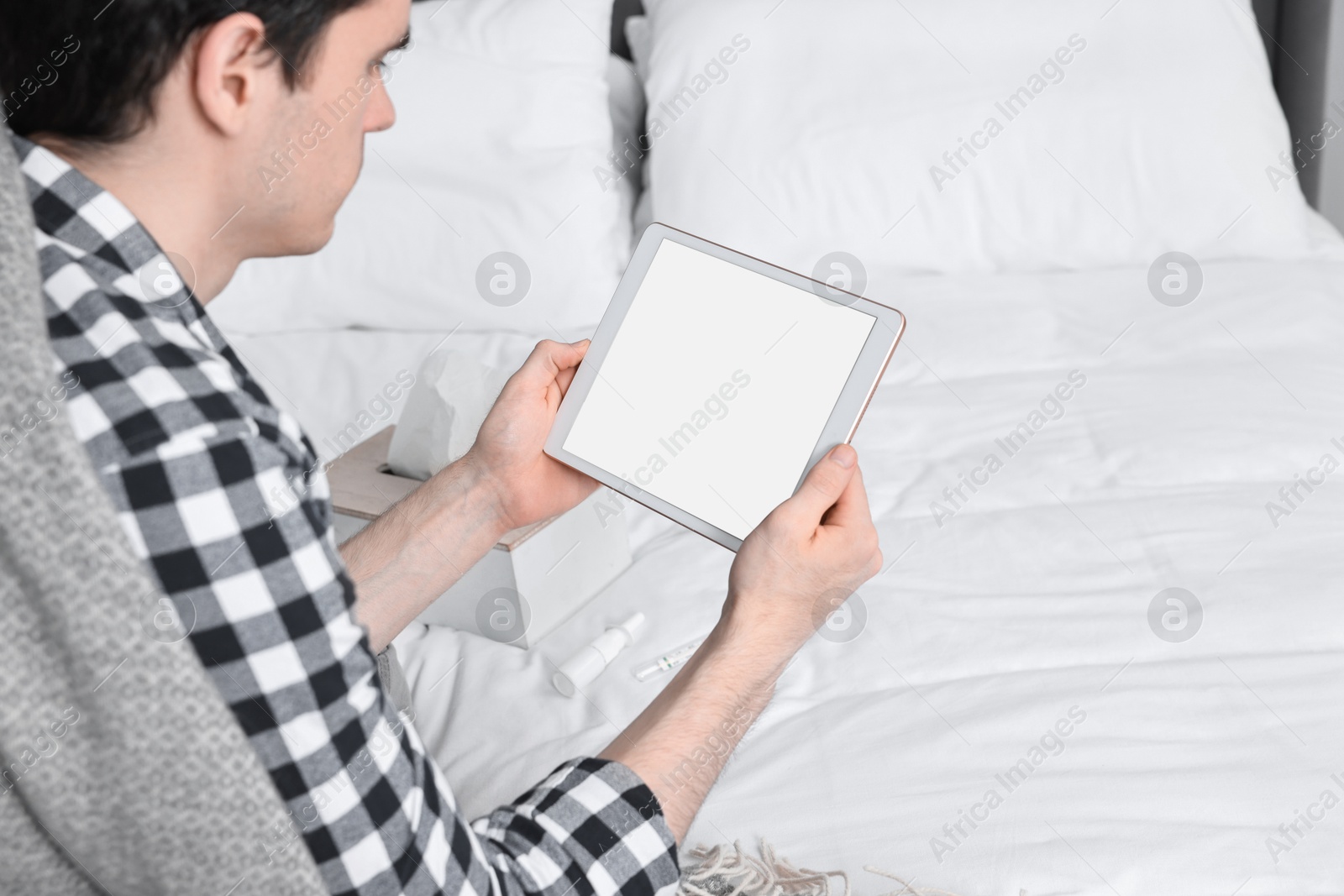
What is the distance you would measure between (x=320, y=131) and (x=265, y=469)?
239 mm

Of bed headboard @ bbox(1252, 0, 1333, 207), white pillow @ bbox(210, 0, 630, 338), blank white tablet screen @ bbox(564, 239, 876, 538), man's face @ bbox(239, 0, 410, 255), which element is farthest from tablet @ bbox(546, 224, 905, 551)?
bed headboard @ bbox(1252, 0, 1333, 207)

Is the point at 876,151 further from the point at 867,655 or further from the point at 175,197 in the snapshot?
the point at 175,197

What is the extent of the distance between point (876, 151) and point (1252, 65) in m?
0.59

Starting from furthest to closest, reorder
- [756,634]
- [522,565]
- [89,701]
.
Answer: [522,565] < [756,634] < [89,701]

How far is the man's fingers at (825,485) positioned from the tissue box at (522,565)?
320mm

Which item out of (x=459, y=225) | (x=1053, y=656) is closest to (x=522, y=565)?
(x=1053, y=656)

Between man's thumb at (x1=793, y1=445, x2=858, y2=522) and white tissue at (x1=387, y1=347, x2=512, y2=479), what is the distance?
405mm

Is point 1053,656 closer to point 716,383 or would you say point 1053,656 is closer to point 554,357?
point 716,383

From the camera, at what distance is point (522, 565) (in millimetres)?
1052

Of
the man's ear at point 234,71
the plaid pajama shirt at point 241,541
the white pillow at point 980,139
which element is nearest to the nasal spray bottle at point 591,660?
the plaid pajama shirt at point 241,541

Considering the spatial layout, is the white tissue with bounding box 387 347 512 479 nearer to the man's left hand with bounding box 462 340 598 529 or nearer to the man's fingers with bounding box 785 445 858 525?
the man's left hand with bounding box 462 340 598 529

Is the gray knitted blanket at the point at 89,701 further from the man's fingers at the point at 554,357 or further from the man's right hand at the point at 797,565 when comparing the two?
the man's fingers at the point at 554,357

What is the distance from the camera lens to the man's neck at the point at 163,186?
0.62 m

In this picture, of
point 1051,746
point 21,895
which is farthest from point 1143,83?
point 21,895
